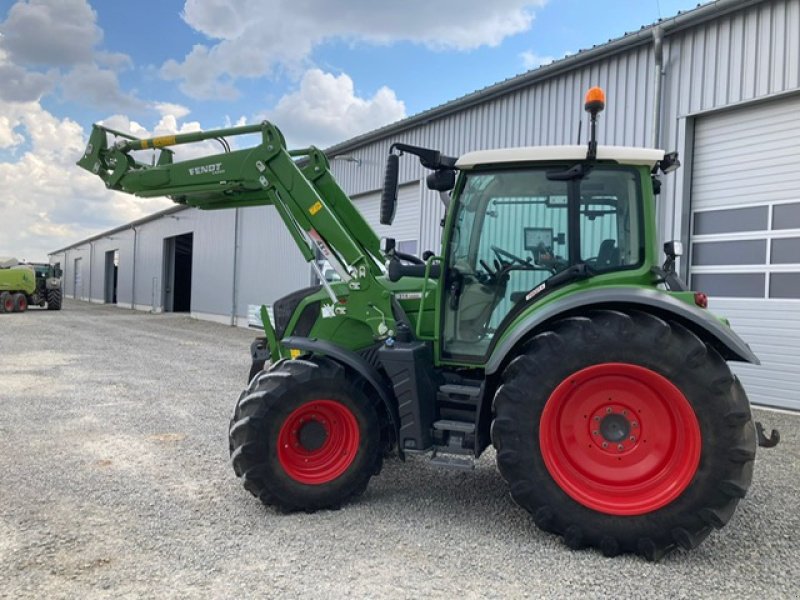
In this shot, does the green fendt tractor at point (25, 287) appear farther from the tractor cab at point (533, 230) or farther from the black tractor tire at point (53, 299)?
the tractor cab at point (533, 230)

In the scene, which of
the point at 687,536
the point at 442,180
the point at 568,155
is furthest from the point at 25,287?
the point at 687,536

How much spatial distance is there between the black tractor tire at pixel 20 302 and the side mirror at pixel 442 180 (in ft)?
102

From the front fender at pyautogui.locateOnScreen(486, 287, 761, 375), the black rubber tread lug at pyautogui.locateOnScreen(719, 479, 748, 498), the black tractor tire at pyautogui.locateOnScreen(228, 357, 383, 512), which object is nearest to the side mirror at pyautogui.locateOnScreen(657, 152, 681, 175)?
the front fender at pyautogui.locateOnScreen(486, 287, 761, 375)

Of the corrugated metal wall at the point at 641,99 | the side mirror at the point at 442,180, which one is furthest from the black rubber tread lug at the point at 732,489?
the corrugated metal wall at the point at 641,99

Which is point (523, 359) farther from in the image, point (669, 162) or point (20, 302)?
point (20, 302)

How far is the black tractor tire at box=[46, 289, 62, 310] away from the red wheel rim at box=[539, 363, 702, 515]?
34.8m

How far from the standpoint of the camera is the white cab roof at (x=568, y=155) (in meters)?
4.01

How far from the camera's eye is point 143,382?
10008 mm

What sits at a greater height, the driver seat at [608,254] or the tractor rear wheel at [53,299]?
the driver seat at [608,254]

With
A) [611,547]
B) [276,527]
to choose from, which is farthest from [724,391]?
[276,527]

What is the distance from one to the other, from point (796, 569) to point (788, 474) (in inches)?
91.4

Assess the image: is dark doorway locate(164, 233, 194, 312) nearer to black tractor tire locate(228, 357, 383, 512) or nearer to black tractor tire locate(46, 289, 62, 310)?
black tractor tire locate(46, 289, 62, 310)

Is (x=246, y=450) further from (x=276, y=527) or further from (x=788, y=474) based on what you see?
(x=788, y=474)

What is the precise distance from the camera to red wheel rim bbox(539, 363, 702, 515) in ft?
11.6
